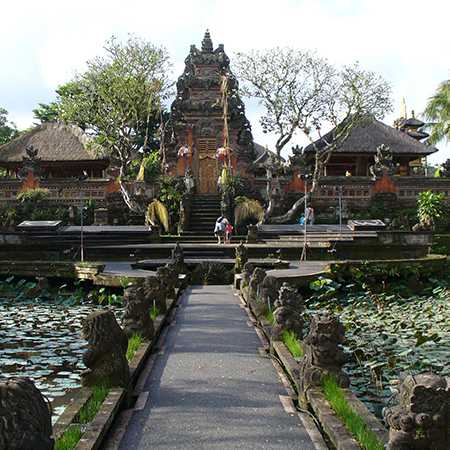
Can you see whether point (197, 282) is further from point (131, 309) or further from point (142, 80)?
point (142, 80)

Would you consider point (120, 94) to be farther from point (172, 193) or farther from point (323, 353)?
point (323, 353)

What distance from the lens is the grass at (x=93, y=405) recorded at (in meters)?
4.77

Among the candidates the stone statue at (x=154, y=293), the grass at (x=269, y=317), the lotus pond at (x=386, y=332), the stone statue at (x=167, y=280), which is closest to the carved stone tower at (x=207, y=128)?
the lotus pond at (x=386, y=332)

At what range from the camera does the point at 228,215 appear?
26969mm

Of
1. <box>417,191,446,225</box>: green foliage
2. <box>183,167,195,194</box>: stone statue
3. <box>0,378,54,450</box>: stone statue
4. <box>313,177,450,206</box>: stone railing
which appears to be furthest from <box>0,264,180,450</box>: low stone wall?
<box>313,177,450,206</box>: stone railing

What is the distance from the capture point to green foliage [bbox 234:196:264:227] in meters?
26.9

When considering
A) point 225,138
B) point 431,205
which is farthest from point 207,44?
point 431,205

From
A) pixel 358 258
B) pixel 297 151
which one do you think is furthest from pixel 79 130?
pixel 358 258

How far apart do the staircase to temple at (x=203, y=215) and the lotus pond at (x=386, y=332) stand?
480 inches

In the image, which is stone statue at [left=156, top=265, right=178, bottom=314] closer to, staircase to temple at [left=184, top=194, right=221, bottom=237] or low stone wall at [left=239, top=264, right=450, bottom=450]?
low stone wall at [left=239, top=264, right=450, bottom=450]

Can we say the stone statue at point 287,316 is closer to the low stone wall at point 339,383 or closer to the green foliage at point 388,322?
the low stone wall at point 339,383

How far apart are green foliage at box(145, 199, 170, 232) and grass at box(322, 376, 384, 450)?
70.9 feet

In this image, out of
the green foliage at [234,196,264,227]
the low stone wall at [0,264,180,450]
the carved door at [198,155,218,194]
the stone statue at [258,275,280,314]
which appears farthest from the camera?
the carved door at [198,155,218,194]

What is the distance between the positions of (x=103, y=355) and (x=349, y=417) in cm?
222
